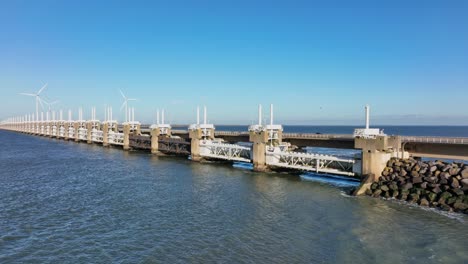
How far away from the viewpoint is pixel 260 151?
58594 millimetres

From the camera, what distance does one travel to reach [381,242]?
24516 mm

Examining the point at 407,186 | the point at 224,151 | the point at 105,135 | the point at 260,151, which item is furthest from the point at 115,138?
the point at 407,186

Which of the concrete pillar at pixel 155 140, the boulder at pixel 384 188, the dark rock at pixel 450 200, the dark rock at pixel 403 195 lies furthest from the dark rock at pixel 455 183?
the concrete pillar at pixel 155 140

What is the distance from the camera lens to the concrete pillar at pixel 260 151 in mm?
58219

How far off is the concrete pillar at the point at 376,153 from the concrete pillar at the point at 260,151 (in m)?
17.2

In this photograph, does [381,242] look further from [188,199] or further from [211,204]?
[188,199]

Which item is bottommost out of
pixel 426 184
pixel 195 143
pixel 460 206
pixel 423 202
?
pixel 423 202

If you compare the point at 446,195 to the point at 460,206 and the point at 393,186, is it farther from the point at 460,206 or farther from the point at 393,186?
the point at 393,186

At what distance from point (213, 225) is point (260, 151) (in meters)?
31.4

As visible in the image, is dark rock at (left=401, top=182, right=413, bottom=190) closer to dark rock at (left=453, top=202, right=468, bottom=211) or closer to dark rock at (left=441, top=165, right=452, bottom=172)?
dark rock at (left=441, top=165, right=452, bottom=172)

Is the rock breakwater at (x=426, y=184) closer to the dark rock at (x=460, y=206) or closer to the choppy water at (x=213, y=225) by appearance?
the dark rock at (x=460, y=206)

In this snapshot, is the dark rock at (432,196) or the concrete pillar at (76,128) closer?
the dark rock at (432,196)

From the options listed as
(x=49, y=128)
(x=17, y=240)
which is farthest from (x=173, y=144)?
(x=49, y=128)

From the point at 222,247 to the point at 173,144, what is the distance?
202 feet
